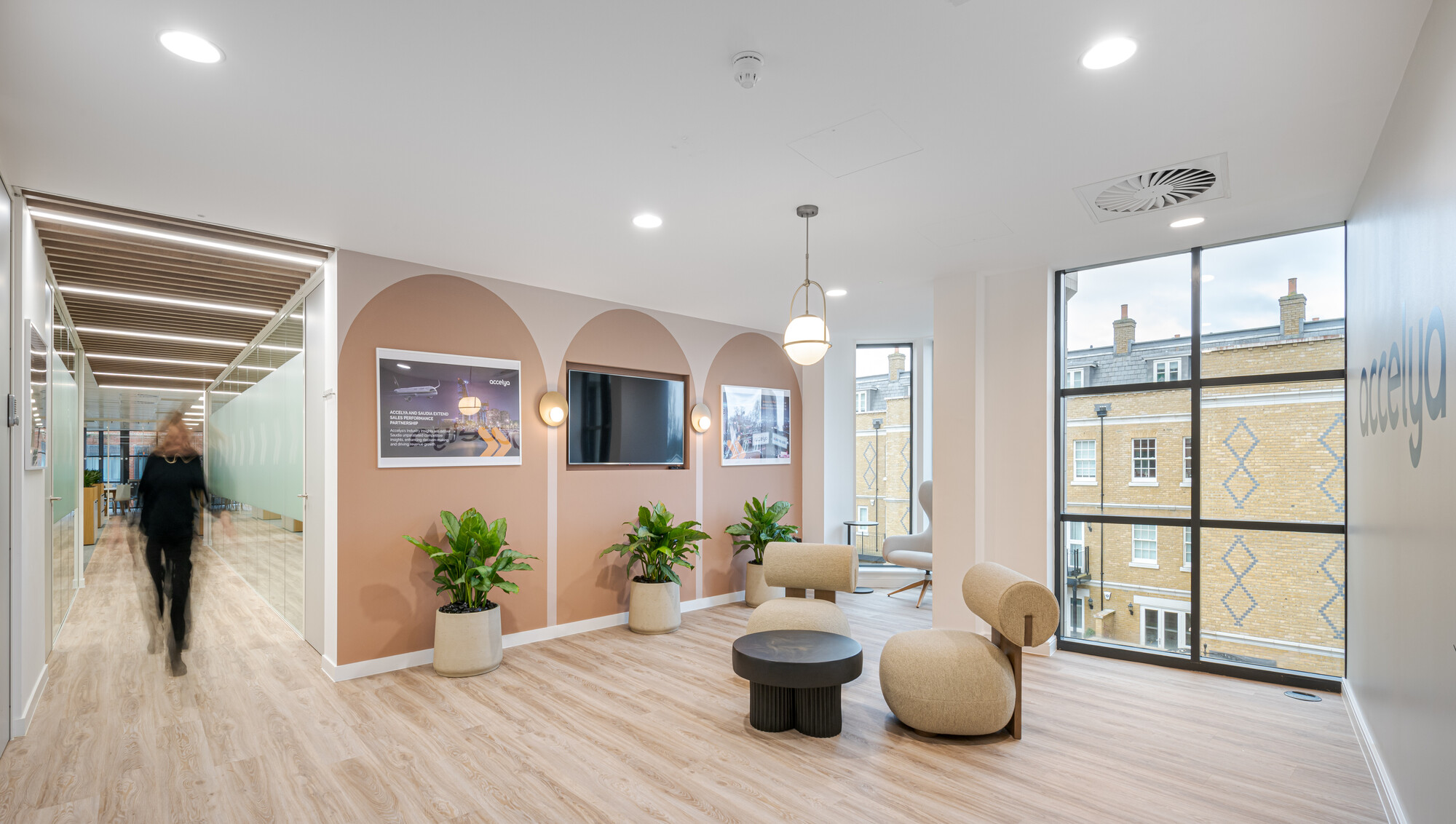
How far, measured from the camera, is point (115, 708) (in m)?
3.93

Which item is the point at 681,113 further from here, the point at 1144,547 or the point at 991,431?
the point at 1144,547

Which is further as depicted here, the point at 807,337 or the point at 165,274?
the point at 165,274

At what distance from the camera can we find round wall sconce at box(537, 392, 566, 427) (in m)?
5.54

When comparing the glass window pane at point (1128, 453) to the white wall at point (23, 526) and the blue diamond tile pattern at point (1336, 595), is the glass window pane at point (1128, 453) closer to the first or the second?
the blue diamond tile pattern at point (1336, 595)

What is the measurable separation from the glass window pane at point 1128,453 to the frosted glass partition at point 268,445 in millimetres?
A: 5803

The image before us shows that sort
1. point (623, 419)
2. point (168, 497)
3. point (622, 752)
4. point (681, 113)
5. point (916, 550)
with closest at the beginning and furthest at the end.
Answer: point (681, 113), point (622, 752), point (168, 497), point (623, 419), point (916, 550)

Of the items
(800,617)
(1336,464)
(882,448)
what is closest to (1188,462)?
(1336,464)

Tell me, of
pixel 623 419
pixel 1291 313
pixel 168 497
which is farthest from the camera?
pixel 623 419

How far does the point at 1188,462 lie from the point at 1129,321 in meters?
1.05

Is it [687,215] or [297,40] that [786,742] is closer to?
[687,215]

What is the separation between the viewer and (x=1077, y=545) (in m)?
5.10

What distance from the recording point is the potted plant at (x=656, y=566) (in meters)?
5.70

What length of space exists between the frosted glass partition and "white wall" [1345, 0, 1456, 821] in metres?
6.24

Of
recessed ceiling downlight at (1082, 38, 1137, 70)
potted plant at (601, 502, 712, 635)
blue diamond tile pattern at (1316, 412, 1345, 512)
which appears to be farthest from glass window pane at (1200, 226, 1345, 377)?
potted plant at (601, 502, 712, 635)
